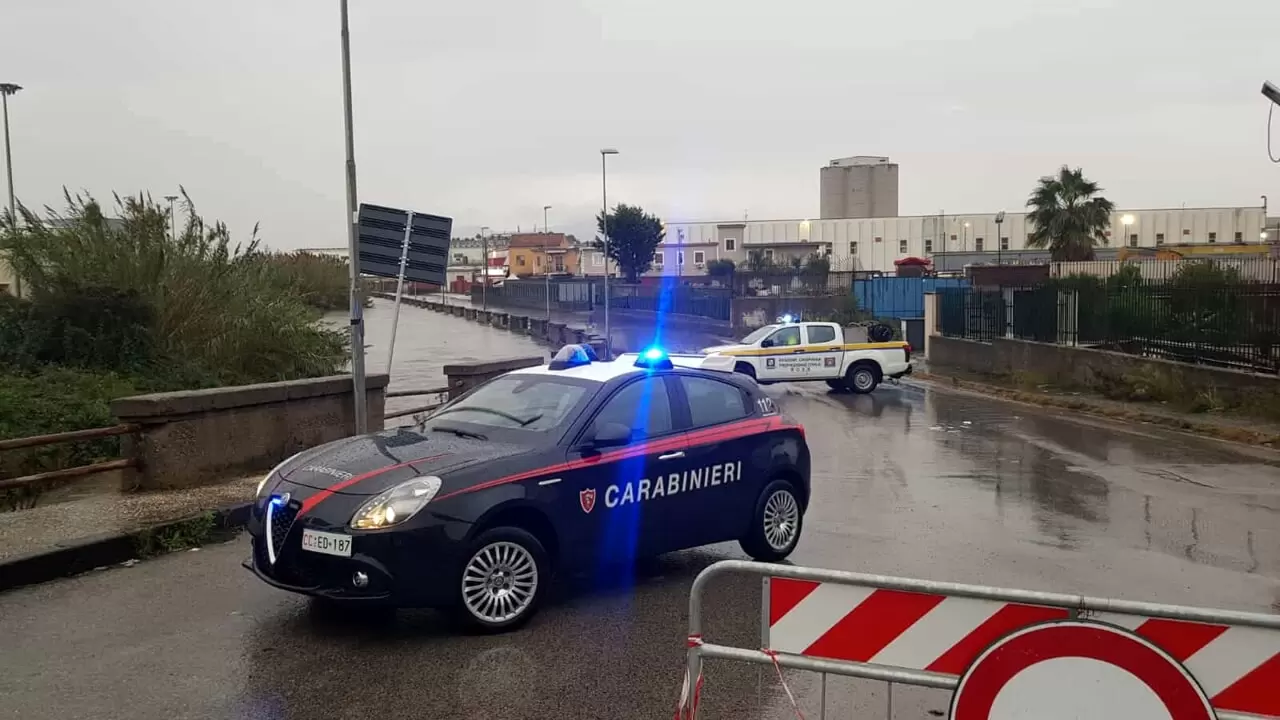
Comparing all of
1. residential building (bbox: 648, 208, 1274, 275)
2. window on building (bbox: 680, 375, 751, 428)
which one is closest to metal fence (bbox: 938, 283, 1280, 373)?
window on building (bbox: 680, 375, 751, 428)

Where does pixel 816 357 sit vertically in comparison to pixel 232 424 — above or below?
below

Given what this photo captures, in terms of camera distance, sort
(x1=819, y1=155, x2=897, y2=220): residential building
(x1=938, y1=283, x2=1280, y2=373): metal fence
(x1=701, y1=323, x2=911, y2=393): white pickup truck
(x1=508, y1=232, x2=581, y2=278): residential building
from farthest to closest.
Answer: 1. (x1=508, y1=232, x2=581, y2=278): residential building
2. (x1=819, y1=155, x2=897, y2=220): residential building
3. (x1=701, y1=323, x2=911, y2=393): white pickup truck
4. (x1=938, y1=283, x2=1280, y2=373): metal fence

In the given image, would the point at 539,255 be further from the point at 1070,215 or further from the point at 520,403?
the point at 520,403

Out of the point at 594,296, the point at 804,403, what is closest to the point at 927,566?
the point at 804,403

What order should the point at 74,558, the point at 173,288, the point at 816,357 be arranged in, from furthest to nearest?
the point at 816,357 → the point at 173,288 → the point at 74,558

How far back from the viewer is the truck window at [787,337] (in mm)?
24547

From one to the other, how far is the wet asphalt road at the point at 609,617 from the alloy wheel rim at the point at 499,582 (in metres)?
0.16

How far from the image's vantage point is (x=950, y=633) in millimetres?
3674

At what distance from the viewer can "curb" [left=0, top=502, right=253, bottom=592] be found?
738 cm

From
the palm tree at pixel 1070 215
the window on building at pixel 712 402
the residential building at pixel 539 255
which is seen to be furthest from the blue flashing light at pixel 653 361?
the residential building at pixel 539 255

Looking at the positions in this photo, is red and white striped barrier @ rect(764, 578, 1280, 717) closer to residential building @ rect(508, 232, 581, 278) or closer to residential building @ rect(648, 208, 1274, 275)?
residential building @ rect(648, 208, 1274, 275)

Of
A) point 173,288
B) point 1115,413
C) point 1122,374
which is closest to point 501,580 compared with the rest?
point 173,288

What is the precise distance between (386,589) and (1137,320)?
20.2 meters

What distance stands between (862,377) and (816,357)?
1279 mm
